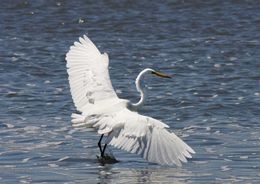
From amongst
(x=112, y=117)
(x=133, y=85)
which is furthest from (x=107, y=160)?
(x=133, y=85)

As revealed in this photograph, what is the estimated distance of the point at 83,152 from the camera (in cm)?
1068

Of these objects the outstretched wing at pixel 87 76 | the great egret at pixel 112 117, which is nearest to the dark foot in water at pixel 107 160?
the great egret at pixel 112 117

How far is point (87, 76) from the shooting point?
11.1 meters

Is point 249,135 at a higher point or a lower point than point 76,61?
lower

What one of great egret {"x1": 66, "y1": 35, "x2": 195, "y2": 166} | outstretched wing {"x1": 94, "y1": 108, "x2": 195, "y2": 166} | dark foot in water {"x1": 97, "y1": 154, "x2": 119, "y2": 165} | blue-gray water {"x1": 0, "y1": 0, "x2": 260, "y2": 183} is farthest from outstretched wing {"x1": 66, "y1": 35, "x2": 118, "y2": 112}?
outstretched wing {"x1": 94, "y1": 108, "x2": 195, "y2": 166}

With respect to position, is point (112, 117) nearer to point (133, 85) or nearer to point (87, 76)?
point (87, 76)

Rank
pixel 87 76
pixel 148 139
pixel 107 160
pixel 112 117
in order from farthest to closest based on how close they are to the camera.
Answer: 1. pixel 87 76
2. pixel 107 160
3. pixel 112 117
4. pixel 148 139

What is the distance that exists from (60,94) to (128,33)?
5278 millimetres

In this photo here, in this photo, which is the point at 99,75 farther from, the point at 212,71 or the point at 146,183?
the point at 212,71

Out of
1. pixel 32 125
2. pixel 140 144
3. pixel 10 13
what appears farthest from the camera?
pixel 10 13

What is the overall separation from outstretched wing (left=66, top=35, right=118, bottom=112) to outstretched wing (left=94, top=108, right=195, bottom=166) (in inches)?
44.3

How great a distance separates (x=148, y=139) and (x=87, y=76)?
2.14 meters

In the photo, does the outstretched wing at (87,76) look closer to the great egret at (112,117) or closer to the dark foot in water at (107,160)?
the great egret at (112,117)

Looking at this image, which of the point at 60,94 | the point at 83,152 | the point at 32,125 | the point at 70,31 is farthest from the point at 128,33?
the point at 83,152
